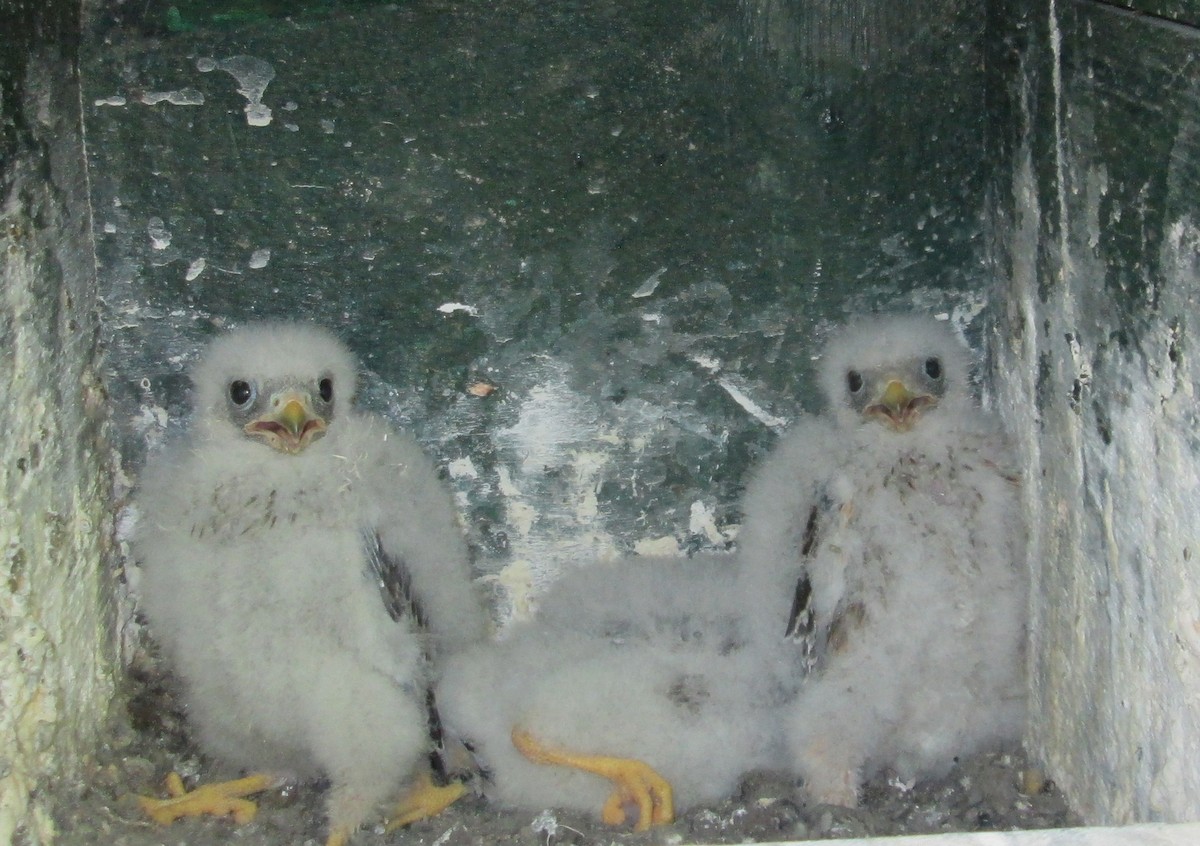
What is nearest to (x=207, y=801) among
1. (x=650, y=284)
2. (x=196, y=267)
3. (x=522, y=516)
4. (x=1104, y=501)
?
(x=522, y=516)

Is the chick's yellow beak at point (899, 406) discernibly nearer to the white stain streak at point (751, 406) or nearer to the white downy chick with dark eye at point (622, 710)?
the white stain streak at point (751, 406)

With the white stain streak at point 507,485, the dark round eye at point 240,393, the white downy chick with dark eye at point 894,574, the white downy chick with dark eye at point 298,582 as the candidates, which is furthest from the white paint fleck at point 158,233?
the white downy chick with dark eye at point 894,574

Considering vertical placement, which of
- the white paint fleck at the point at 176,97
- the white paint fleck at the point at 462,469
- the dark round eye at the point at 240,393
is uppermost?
the white paint fleck at the point at 176,97

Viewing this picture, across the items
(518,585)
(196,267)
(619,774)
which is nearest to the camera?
(619,774)

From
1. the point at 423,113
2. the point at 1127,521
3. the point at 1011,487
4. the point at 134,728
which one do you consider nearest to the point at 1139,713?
the point at 1127,521

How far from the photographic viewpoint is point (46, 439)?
274 cm

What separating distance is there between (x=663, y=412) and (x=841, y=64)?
89 cm

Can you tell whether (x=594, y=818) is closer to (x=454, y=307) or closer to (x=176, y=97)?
(x=454, y=307)

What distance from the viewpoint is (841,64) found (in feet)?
9.70

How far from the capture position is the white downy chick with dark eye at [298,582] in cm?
Result: 286

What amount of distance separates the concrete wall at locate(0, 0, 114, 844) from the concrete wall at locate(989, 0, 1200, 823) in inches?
77.2

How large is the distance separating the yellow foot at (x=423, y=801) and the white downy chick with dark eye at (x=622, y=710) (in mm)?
82

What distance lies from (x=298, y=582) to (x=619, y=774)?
31.7 inches

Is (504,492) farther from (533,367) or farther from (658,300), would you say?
(658,300)
